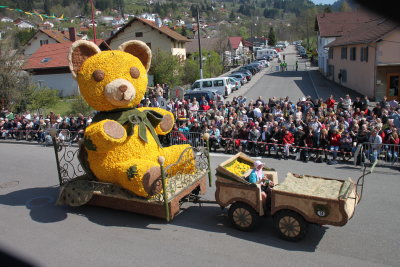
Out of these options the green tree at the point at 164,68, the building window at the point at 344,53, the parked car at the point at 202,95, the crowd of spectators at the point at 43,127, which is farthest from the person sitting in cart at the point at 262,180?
the building window at the point at 344,53

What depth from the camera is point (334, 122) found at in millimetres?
13594

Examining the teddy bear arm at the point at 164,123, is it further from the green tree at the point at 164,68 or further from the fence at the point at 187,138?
the green tree at the point at 164,68

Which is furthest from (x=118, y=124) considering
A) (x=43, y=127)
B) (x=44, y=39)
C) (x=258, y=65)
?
(x=44, y=39)

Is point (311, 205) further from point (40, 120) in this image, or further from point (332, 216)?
point (40, 120)

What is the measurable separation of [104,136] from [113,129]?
0.92 feet

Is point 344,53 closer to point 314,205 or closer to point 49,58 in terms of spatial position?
point 314,205

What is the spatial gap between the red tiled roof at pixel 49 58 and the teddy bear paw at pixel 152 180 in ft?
109

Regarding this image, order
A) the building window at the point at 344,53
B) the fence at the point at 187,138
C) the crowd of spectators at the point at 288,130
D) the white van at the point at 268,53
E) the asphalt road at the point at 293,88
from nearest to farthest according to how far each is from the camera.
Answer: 1. the crowd of spectators at the point at 288,130
2. the fence at the point at 187,138
3. the asphalt road at the point at 293,88
4. the building window at the point at 344,53
5. the white van at the point at 268,53

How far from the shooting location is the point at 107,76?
869cm

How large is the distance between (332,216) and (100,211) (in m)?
5.76

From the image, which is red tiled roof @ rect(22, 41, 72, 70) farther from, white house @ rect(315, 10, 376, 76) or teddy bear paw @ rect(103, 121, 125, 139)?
teddy bear paw @ rect(103, 121, 125, 139)

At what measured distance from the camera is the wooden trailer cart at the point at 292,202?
275 inches

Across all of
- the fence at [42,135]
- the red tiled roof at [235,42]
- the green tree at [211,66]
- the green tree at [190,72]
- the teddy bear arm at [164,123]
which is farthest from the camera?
the red tiled roof at [235,42]

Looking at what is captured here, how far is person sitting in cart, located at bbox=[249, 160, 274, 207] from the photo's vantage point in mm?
7816
